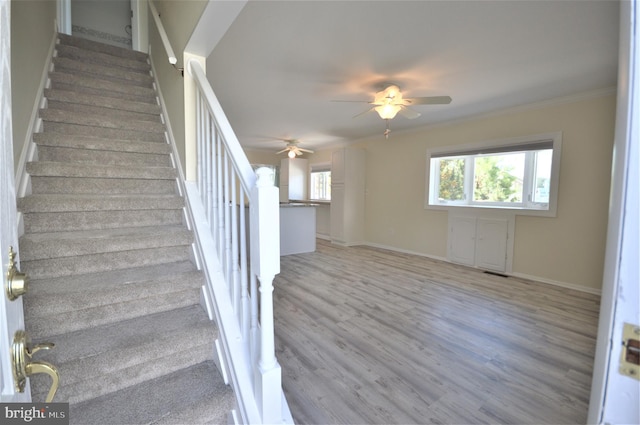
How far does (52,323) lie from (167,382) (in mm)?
588

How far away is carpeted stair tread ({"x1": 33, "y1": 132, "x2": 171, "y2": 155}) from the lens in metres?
1.90

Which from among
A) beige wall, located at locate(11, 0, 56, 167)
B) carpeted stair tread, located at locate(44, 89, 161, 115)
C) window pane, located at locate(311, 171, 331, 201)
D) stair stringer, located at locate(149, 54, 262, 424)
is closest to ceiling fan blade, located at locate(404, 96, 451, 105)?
stair stringer, located at locate(149, 54, 262, 424)

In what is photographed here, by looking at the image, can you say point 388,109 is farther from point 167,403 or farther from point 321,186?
point 321,186

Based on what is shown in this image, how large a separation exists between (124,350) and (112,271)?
0.56 meters

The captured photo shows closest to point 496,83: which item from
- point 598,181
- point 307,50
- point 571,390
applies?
point 598,181

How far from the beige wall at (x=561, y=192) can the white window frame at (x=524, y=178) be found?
0.07 meters

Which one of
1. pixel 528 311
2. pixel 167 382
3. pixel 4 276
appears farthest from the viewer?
pixel 528 311

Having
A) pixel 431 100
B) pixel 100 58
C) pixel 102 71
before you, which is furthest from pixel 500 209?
pixel 100 58

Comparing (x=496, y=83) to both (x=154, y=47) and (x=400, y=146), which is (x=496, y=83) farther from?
(x=154, y=47)

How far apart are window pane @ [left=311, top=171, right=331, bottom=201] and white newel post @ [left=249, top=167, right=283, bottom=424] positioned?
6.45 meters

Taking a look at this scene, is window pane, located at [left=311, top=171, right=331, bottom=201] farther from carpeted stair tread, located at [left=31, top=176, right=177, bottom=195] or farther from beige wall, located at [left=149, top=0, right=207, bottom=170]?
carpeted stair tread, located at [left=31, top=176, right=177, bottom=195]

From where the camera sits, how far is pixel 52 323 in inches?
48.8

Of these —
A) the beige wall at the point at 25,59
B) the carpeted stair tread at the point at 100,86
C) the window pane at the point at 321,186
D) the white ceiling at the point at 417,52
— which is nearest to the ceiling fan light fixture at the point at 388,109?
the white ceiling at the point at 417,52

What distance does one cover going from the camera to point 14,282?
481 mm
